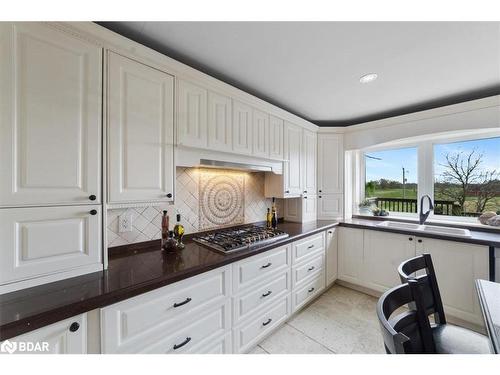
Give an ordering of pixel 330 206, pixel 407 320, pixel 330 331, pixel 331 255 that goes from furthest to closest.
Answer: pixel 330 206, pixel 331 255, pixel 330 331, pixel 407 320

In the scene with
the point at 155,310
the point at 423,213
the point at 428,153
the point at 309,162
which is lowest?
the point at 155,310

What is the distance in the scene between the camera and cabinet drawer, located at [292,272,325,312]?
207 cm

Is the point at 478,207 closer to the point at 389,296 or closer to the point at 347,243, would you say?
the point at 347,243

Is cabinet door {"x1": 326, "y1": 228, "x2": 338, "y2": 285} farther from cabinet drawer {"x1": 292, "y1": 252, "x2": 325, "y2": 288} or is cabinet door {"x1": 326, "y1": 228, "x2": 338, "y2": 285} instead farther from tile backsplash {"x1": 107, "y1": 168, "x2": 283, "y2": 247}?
tile backsplash {"x1": 107, "y1": 168, "x2": 283, "y2": 247}

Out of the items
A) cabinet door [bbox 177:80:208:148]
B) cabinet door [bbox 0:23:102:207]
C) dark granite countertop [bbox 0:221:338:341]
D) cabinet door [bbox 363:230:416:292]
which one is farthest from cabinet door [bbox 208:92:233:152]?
cabinet door [bbox 363:230:416:292]

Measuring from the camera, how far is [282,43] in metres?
1.42

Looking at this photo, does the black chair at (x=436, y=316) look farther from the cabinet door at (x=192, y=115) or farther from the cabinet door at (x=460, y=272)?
the cabinet door at (x=192, y=115)

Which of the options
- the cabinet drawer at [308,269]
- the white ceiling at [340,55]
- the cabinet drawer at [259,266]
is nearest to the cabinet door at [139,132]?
the white ceiling at [340,55]

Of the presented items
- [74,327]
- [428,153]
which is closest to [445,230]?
[428,153]

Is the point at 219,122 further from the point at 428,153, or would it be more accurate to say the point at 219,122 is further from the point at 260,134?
the point at 428,153

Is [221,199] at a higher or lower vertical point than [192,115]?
lower

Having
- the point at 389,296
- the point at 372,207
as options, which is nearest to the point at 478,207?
the point at 372,207

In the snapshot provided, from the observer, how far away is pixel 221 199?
2.22m

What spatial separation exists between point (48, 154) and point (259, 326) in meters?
1.80
